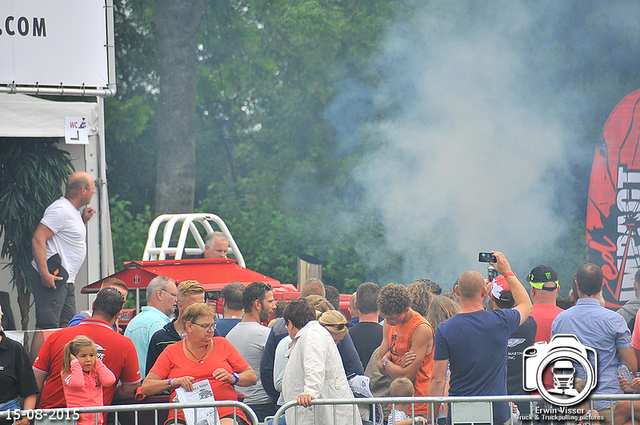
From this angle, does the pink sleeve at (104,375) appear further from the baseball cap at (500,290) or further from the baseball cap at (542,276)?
the baseball cap at (542,276)

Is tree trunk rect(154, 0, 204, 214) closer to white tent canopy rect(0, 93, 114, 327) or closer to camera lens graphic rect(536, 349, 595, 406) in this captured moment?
white tent canopy rect(0, 93, 114, 327)

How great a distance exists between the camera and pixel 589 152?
1395 cm

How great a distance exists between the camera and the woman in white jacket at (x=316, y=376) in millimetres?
3979

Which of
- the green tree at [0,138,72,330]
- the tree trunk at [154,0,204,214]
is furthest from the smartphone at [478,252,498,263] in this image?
the tree trunk at [154,0,204,214]

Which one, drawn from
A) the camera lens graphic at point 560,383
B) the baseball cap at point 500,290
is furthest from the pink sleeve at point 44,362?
the baseball cap at point 500,290

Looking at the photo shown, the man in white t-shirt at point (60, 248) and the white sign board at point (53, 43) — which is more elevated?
the white sign board at point (53, 43)

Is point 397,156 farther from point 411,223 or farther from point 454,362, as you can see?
point 454,362

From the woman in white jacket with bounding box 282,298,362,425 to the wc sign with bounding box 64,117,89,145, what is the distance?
10.7 feet

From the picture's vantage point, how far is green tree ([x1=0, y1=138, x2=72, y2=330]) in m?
6.46

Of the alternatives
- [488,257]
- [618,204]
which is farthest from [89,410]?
[618,204]

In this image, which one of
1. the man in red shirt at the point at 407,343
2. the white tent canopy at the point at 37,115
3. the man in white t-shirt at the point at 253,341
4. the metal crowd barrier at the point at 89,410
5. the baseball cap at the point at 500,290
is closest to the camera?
the metal crowd barrier at the point at 89,410

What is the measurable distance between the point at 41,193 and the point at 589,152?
34.8 feet

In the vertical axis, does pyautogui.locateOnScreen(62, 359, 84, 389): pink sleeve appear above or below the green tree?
below

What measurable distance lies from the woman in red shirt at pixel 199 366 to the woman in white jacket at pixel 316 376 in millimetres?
302
